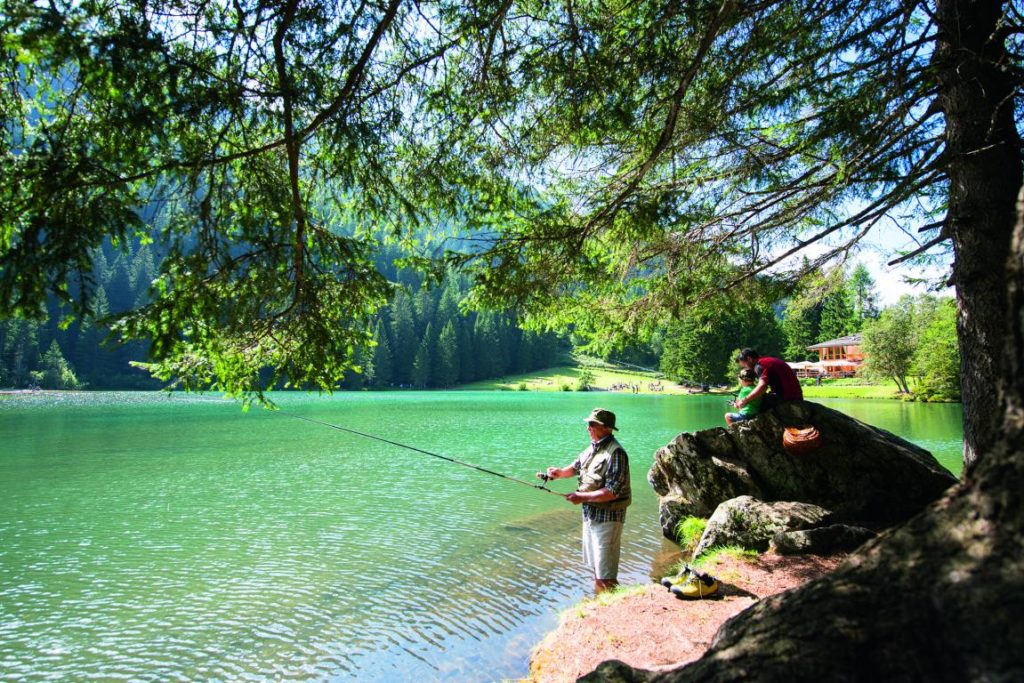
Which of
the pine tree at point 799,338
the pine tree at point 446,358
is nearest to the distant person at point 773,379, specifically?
the pine tree at point 799,338

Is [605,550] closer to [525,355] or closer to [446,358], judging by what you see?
[446,358]

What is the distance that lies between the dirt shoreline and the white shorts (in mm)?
377

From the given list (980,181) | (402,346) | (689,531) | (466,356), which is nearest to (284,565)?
(689,531)

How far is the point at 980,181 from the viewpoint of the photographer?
486 centimetres

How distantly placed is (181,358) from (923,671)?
494cm

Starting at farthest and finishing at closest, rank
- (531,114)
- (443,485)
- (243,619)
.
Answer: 1. (443,485)
2. (243,619)
3. (531,114)

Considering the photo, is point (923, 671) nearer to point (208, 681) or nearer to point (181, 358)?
point (181, 358)

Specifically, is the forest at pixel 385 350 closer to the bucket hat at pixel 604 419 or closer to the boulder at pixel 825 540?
the boulder at pixel 825 540

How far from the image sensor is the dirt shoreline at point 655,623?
4.55 metres

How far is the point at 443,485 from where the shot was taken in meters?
14.8

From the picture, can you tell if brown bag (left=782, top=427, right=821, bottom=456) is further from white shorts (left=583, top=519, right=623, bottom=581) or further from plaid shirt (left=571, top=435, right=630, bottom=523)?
plaid shirt (left=571, top=435, right=630, bottom=523)

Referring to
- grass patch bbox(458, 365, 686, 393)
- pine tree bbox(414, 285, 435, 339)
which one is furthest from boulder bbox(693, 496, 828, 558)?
pine tree bbox(414, 285, 435, 339)

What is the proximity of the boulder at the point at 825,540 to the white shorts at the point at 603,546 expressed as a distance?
2484 millimetres

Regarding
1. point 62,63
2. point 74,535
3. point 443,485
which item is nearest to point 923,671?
point 62,63
